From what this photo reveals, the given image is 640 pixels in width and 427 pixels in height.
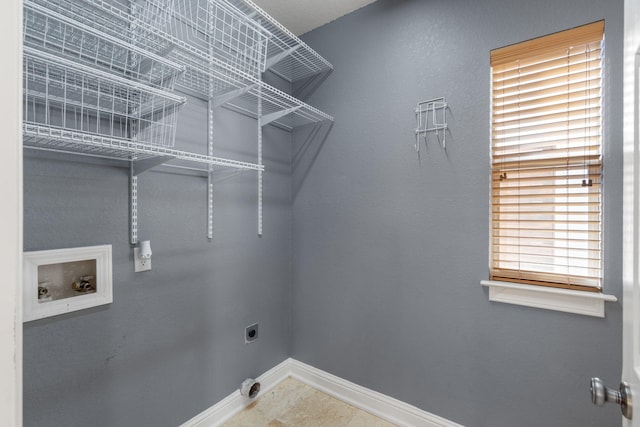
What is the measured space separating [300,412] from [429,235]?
4.39ft

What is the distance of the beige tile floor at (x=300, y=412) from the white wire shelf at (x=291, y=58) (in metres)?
2.14

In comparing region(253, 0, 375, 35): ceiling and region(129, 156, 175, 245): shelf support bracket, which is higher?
region(253, 0, 375, 35): ceiling

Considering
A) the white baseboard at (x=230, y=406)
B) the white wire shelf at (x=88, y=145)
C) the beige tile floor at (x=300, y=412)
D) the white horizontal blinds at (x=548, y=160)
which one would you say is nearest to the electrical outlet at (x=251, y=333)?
the white baseboard at (x=230, y=406)

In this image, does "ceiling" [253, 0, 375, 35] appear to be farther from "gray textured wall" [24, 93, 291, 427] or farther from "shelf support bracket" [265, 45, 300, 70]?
"gray textured wall" [24, 93, 291, 427]

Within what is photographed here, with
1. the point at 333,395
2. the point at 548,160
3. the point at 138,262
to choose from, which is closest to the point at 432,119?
the point at 548,160

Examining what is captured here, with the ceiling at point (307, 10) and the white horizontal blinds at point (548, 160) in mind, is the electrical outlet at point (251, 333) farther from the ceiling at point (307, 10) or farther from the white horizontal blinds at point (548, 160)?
the ceiling at point (307, 10)

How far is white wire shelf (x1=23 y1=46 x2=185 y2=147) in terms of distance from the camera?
95 centimetres

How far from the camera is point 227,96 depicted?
5.08 feet

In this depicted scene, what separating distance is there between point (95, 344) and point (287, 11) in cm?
209

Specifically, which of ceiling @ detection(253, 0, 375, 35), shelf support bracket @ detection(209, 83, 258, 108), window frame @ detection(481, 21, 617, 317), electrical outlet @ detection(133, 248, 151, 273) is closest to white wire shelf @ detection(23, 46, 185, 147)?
shelf support bracket @ detection(209, 83, 258, 108)

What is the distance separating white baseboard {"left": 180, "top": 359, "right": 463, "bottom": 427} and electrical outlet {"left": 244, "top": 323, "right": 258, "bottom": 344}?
0.92 ft

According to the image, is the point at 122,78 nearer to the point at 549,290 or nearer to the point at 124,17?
the point at 124,17

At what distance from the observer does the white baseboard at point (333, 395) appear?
160 centimetres

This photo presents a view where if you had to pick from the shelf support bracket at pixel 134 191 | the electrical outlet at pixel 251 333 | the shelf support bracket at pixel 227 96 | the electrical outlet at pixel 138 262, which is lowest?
the electrical outlet at pixel 251 333
